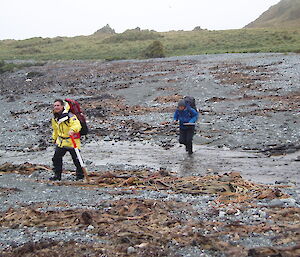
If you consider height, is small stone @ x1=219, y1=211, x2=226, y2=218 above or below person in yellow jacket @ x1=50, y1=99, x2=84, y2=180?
below

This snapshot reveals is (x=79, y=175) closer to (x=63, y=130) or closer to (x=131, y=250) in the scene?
(x=63, y=130)

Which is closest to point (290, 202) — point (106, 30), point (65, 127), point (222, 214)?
point (222, 214)

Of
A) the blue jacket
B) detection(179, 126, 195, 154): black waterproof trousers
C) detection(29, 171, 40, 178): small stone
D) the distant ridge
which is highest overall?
the distant ridge

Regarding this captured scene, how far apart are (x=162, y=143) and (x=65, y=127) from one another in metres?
5.04

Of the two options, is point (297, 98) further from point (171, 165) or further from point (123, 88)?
point (123, 88)

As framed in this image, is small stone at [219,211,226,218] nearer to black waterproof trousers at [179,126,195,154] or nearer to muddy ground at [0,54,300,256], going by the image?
muddy ground at [0,54,300,256]

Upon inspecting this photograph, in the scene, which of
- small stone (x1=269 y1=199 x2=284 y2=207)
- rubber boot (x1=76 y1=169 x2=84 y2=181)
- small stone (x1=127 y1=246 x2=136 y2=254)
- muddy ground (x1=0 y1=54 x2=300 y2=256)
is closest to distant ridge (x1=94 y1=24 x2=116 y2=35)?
muddy ground (x1=0 y1=54 x2=300 y2=256)

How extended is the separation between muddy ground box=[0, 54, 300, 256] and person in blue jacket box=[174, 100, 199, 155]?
0.57 m

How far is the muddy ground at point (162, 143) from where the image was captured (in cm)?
556

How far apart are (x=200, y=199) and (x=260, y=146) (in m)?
5.56

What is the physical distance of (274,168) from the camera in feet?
33.6

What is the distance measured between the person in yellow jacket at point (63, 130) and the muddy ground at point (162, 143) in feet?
1.38

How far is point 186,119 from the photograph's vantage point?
11.4 meters

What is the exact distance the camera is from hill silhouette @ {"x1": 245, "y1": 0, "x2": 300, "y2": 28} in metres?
99.5
